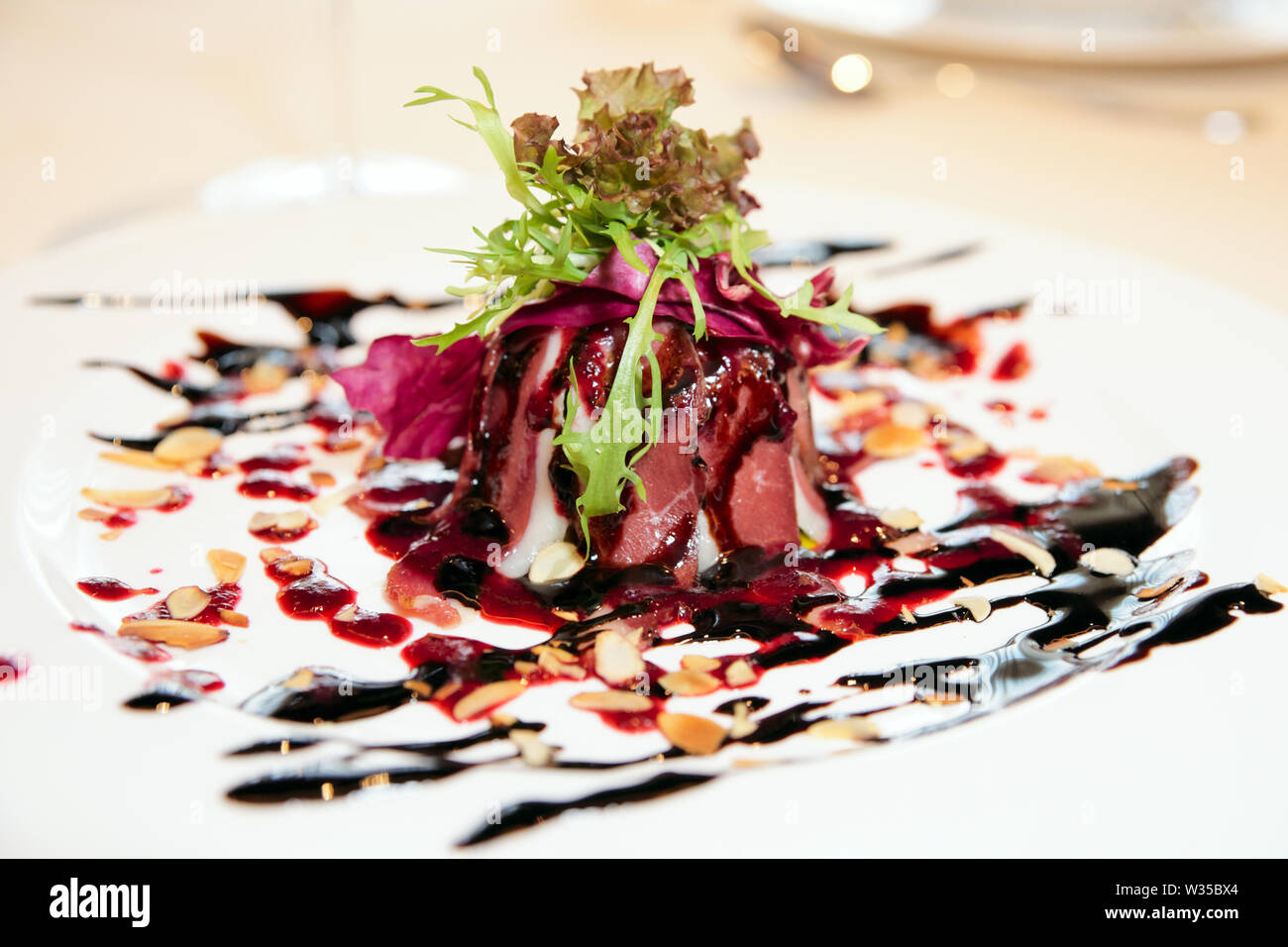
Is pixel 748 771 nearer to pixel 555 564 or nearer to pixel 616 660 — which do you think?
pixel 616 660

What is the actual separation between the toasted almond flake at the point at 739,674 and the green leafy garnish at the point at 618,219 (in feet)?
1.40

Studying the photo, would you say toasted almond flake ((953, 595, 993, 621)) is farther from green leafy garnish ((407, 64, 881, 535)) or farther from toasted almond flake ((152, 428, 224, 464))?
toasted almond flake ((152, 428, 224, 464))

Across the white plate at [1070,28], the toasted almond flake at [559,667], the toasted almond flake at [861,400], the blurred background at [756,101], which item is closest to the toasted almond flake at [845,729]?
the toasted almond flake at [559,667]

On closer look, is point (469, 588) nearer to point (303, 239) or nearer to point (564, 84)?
point (303, 239)

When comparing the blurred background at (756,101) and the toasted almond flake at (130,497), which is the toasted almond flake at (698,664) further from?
the blurred background at (756,101)

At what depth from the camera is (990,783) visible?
5.64 feet

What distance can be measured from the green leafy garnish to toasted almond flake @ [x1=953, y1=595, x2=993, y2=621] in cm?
58

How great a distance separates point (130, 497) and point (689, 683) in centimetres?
135

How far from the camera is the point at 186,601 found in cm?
227

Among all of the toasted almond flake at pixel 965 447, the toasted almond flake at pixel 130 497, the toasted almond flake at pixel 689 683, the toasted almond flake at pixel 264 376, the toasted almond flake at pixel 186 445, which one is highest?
the toasted almond flake at pixel 264 376

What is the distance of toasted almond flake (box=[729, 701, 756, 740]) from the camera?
75.4 inches

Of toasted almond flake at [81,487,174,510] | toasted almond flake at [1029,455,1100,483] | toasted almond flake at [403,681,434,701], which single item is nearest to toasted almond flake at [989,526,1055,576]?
toasted almond flake at [1029,455,1100,483]

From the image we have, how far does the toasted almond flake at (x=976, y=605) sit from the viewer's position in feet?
7.43
